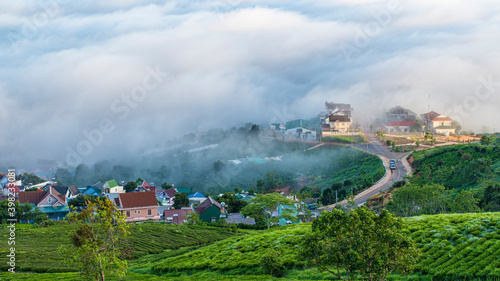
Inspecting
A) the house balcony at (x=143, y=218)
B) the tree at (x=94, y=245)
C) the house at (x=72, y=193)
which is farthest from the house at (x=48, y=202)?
the tree at (x=94, y=245)

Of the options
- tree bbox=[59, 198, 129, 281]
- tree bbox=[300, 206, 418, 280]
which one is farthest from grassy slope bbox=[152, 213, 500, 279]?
tree bbox=[59, 198, 129, 281]

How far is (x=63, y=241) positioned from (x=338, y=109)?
107547 millimetres

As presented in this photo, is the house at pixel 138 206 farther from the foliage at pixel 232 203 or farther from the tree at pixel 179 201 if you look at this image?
the foliage at pixel 232 203

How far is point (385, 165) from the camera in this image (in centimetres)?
8912

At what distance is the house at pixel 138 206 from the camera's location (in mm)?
71500

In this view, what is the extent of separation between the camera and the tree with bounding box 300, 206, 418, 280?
20.4m

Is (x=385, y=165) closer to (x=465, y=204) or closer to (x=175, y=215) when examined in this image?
(x=175, y=215)

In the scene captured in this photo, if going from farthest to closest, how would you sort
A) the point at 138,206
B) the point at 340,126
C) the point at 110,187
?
1. the point at 340,126
2. the point at 110,187
3. the point at 138,206

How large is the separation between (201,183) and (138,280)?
89159 mm

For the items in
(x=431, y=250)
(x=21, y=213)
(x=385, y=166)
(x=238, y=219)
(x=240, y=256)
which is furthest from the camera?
(x=385, y=166)

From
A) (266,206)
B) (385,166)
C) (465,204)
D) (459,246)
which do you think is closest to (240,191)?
(385,166)

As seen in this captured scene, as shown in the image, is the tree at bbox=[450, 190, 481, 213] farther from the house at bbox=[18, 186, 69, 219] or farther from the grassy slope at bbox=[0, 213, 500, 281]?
the house at bbox=[18, 186, 69, 219]

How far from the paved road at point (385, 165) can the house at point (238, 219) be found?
1315cm

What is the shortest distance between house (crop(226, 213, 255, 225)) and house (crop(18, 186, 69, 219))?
30.7 metres
